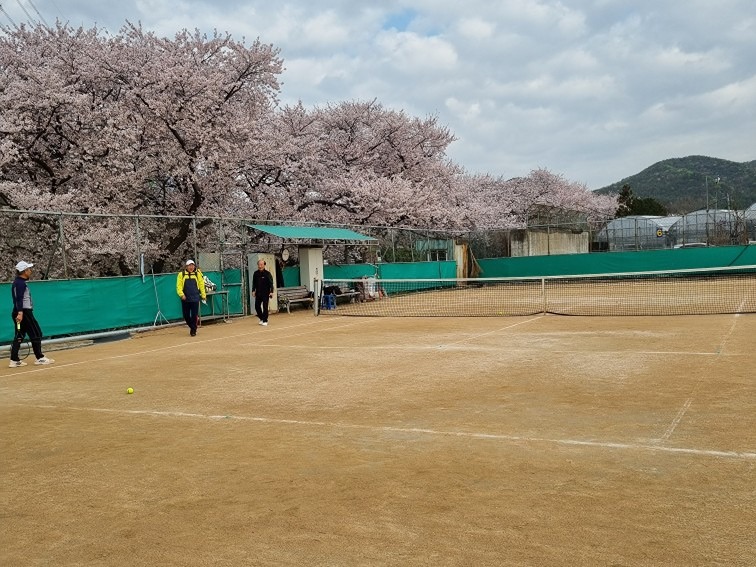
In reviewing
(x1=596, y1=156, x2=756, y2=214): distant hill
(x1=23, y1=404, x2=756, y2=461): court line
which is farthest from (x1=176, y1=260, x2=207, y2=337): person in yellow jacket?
(x1=596, y1=156, x2=756, y2=214): distant hill

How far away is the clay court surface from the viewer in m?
3.85

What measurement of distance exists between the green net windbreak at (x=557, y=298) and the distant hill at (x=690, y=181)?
72489 mm

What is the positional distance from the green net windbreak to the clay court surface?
318 inches

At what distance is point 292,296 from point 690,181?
110m

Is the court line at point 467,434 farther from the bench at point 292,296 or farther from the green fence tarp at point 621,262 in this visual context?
the green fence tarp at point 621,262

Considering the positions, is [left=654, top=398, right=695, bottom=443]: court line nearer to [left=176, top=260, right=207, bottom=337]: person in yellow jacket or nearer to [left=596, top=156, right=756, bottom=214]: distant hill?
[left=176, top=260, right=207, bottom=337]: person in yellow jacket

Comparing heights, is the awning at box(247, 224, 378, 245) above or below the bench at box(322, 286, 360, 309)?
above

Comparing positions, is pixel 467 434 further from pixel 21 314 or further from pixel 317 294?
pixel 317 294

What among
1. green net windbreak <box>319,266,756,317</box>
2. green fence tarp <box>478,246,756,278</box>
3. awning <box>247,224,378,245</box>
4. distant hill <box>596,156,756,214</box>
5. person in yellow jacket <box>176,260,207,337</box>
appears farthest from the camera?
distant hill <box>596,156,756,214</box>

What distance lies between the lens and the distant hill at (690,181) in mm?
105062

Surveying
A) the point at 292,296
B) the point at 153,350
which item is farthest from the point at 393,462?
the point at 292,296

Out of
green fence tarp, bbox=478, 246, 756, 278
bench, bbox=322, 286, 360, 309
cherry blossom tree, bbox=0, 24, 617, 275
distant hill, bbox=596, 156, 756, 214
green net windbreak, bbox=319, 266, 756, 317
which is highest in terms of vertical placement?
distant hill, bbox=596, 156, 756, 214

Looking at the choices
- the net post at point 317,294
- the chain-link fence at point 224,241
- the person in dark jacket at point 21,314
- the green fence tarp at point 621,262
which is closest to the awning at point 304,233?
the chain-link fence at point 224,241

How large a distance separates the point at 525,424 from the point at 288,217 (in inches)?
896
